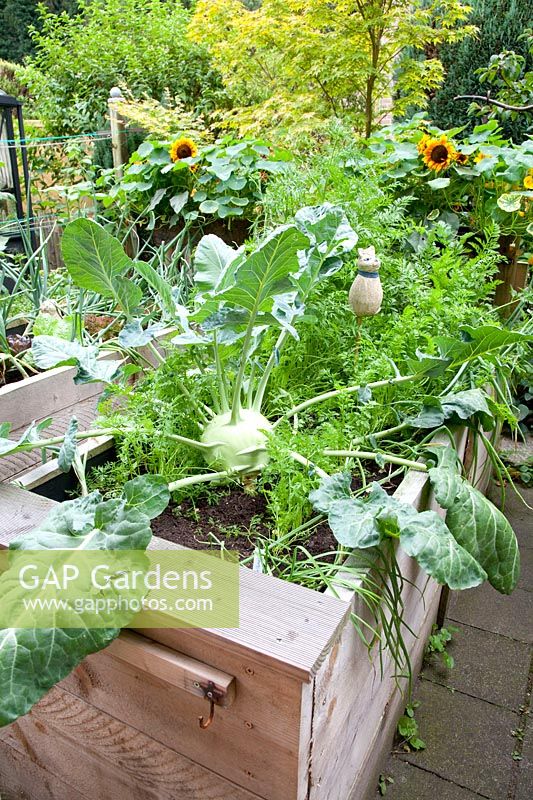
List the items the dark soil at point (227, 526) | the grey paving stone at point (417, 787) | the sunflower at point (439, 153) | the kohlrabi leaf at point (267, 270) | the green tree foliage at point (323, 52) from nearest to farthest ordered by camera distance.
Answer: the kohlrabi leaf at point (267, 270), the dark soil at point (227, 526), the grey paving stone at point (417, 787), the sunflower at point (439, 153), the green tree foliage at point (323, 52)

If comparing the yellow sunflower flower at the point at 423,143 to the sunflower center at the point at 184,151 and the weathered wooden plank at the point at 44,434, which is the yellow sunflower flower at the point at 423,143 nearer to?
the sunflower center at the point at 184,151

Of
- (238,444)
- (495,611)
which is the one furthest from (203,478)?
(495,611)

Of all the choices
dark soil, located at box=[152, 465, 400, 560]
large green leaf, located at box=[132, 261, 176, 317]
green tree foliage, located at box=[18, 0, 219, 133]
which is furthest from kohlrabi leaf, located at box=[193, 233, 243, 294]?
green tree foliage, located at box=[18, 0, 219, 133]

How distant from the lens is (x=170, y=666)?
79cm

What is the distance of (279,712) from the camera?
2.43 ft

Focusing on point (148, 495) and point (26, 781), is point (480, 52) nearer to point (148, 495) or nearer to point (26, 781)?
point (148, 495)

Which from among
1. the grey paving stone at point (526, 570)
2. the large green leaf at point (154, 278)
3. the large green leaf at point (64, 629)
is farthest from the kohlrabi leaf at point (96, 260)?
the grey paving stone at point (526, 570)

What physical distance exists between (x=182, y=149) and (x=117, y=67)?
17.0 ft

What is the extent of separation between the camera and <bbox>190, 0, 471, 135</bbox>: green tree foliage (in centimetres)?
427

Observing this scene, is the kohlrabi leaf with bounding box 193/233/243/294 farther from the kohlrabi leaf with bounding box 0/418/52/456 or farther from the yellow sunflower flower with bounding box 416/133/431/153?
the yellow sunflower flower with bounding box 416/133/431/153

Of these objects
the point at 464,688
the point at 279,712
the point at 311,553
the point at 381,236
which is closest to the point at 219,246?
the point at 381,236

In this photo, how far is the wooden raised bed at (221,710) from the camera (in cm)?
74

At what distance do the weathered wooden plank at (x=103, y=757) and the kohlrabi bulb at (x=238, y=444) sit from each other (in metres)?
0.45

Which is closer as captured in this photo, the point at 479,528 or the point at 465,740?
the point at 479,528
